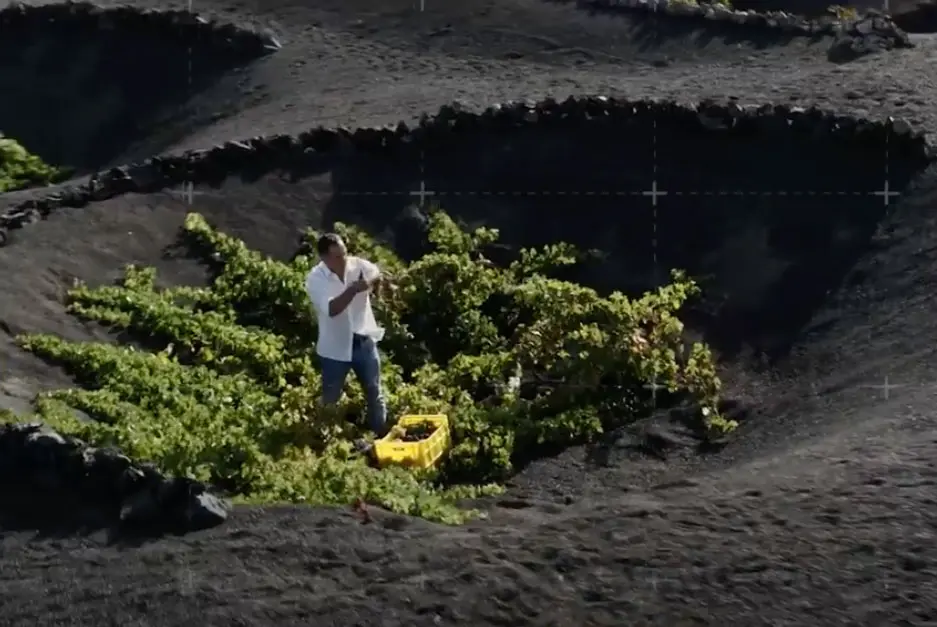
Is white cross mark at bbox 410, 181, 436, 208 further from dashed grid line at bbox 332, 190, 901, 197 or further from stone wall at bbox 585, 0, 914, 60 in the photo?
stone wall at bbox 585, 0, 914, 60

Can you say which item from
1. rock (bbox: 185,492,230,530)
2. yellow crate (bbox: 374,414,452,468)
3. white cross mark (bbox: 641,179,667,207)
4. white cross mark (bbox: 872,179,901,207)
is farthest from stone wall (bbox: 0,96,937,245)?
rock (bbox: 185,492,230,530)

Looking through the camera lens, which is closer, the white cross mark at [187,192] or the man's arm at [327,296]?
the man's arm at [327,296]

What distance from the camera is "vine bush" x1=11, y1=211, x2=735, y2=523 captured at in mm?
8578

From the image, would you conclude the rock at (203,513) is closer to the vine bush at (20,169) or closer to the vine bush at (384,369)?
the vine bush at (384,369)

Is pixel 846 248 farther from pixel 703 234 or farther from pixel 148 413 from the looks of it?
pixel 148 413

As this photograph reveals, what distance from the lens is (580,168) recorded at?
42.3ft

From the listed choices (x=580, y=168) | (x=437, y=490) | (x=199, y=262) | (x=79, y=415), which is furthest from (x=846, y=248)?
(x=79, y=415)

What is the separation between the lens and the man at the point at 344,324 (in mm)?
9242

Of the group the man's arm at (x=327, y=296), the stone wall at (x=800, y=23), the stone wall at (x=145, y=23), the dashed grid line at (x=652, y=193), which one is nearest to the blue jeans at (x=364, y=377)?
the man's arm at (x=327, y=296)

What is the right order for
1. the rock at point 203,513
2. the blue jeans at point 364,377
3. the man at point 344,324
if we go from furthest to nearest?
the blue jeans at point 364,377 < the man at point 344,324 < the rock at point 203,513

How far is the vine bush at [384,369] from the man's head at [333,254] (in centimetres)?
102

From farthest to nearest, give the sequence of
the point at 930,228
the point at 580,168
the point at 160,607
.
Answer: the point at 580,168 → the point at 930,228 → the point at 160,607

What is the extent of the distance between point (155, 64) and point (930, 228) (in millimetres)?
10299

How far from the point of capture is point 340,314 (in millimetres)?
9281
